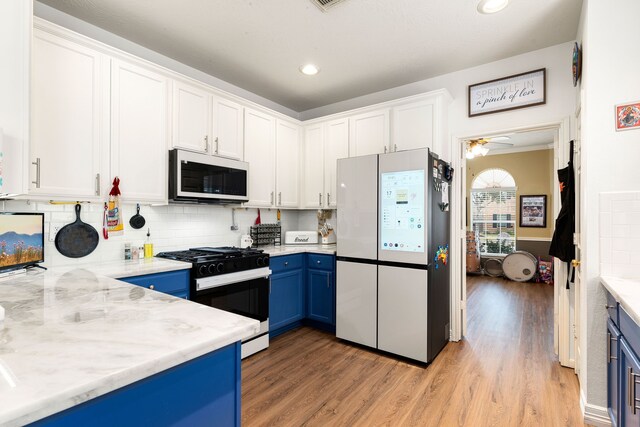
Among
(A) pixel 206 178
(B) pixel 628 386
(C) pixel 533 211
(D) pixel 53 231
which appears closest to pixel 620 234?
(B) pixel 628 386

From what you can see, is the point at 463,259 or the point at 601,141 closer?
the point at 601,141

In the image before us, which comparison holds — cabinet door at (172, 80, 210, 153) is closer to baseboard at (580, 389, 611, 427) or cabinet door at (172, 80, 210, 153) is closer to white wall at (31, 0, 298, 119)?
white wall at (31, 0, 298, 119)

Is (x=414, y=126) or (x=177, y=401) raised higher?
(x=414, y=126)

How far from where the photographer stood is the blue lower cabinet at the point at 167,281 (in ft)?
7.08

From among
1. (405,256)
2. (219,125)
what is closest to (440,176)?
(405,256)

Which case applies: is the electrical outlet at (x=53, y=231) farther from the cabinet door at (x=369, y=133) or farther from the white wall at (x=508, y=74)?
the white wall at (x=508, y=74)

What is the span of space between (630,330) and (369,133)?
2.61 meters

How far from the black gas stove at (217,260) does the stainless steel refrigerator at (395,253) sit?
0.83 m

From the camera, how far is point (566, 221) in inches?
103

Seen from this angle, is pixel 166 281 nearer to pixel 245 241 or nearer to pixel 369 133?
pixel 245 241

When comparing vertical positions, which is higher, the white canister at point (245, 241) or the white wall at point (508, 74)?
the white wall at point (508, 74)

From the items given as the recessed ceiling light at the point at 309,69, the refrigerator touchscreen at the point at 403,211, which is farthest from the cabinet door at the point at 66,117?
the refrigerator touchscreen at the point at 403,211

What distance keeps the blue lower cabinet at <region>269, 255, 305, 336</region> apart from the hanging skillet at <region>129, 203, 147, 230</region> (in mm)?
1199

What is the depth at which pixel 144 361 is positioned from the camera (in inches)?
29.6
